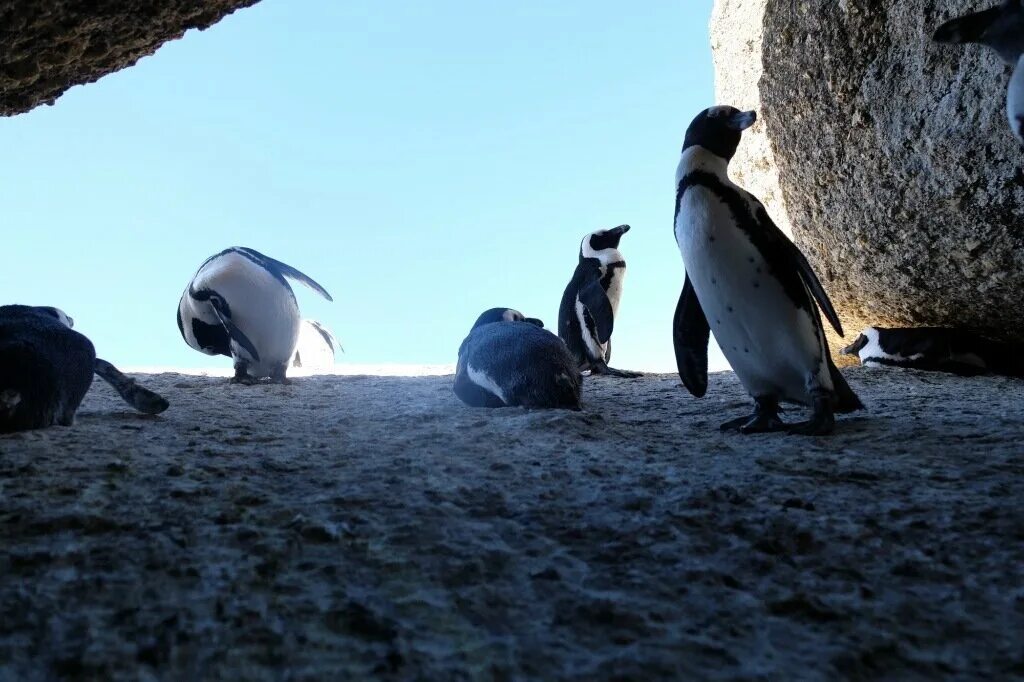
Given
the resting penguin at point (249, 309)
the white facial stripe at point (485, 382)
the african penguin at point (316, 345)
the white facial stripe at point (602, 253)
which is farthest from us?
the african penguin at point (316, 345)

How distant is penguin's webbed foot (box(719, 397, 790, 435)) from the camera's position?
229 centimetres

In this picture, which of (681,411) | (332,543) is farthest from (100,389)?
(332,543)

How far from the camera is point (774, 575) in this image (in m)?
1.04

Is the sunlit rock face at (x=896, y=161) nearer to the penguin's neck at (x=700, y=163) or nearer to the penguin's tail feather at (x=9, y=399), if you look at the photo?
the penguin's neck at (x=700, y=163)

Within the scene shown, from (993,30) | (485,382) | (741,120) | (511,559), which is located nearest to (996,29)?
(993,30)

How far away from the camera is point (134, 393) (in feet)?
8.43

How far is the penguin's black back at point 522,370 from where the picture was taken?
9.27ft

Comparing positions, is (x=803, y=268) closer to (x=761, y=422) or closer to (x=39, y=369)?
(x=761, y=422)

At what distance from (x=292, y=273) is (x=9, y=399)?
290 cm

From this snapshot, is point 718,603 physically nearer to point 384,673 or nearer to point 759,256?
point 384,673

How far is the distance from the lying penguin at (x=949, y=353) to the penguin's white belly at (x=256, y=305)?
3594 mm

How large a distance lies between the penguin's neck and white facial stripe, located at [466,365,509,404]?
1014 mm

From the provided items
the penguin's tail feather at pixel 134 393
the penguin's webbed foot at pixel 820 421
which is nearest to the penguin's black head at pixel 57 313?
the penguin's tail feather at pixel 134 393

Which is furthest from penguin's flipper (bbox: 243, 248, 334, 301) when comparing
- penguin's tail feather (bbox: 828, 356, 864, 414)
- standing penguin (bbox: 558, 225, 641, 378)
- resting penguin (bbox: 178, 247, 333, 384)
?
penguin's tail feather (bbox: 828, 356, 864, 414)
